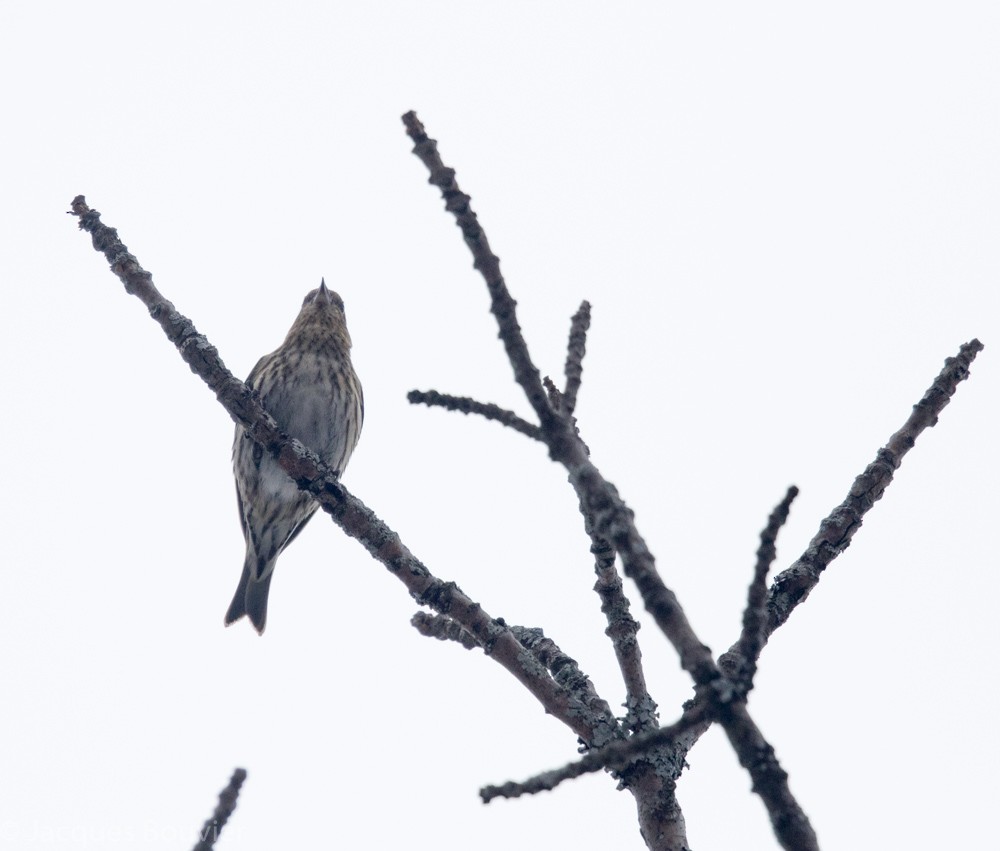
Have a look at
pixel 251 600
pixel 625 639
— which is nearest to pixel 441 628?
pixel 625 639

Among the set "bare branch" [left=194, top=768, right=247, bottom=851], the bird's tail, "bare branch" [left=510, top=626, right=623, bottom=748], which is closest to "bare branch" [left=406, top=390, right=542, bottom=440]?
"bare branch" [left=194, top=768, right=247, bottom=851]

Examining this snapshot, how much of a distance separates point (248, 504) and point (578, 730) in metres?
4.76

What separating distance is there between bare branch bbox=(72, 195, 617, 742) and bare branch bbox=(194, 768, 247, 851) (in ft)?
4.44

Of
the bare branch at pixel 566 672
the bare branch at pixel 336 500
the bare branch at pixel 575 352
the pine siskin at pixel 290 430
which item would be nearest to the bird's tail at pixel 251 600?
the pine siskin at pixel 290 430

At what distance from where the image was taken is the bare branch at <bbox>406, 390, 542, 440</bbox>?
2.30 m

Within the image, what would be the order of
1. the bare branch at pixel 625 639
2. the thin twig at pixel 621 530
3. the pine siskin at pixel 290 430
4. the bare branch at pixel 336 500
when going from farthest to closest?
the pine siskin at pixel 290 430
the bare branch at pixel 336 500
the bare branch at pixel 625 639
the thin twig at pixel 621 530

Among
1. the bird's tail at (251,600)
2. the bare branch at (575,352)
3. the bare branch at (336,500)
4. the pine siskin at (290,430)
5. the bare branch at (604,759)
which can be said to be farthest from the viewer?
the bird's tail at (251,600)

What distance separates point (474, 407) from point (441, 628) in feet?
5.25

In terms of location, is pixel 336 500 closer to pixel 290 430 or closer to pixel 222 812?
pixel 222 812

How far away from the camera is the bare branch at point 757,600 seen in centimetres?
197

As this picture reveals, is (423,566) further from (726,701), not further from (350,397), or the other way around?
(350,397)

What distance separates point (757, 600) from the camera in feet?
6.64

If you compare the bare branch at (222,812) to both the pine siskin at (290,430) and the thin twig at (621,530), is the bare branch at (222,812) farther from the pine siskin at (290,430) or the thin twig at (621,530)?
the pine siskin at (290,430)

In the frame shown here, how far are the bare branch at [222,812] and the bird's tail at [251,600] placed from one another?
5.95 metres
